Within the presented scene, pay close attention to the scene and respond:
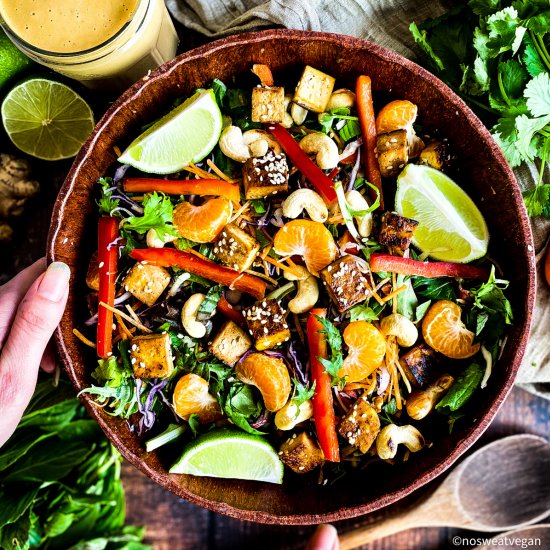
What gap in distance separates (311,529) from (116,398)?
1.49 m

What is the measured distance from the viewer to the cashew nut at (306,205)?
2.35 meters

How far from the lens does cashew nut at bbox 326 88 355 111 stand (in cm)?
252

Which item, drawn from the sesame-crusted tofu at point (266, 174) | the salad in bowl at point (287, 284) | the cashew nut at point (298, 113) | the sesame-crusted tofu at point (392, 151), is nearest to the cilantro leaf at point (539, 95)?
the salad in bowl at point (287, 284)

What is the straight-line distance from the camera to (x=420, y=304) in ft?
8.30

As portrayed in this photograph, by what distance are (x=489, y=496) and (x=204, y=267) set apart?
2023 millimetres

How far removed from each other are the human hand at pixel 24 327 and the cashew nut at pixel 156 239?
323 millimetres

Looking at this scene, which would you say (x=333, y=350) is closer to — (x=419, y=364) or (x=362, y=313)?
(x=362, y=313)

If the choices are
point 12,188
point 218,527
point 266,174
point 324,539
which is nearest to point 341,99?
point 266,174

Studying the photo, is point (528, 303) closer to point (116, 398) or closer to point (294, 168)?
point (294, 168)

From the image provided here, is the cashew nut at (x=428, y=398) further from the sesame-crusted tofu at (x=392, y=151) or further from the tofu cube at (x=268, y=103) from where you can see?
the tofu cube at (x=268, y=103)

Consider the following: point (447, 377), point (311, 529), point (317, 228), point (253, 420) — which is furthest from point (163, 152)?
point (311, 529)

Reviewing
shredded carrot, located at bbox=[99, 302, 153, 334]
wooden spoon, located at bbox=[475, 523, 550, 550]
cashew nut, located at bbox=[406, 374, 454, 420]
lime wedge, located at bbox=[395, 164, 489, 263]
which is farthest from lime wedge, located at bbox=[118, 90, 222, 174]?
wooden spoon, located at bbox=[475, 523, 550, 550]

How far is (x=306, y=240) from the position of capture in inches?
92.5

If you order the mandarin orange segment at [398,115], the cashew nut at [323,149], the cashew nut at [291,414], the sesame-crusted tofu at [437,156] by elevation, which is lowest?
the cashew nut at [291,414]
